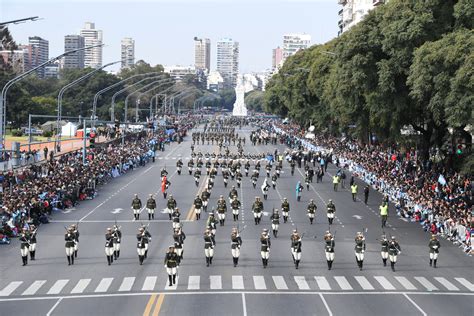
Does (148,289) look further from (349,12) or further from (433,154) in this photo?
(349,12)

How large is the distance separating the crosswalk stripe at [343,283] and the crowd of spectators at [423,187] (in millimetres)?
8474

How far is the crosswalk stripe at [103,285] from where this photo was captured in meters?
24.8

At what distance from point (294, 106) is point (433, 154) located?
193 feet

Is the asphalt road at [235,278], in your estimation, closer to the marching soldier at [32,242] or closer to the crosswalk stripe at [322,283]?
the crosswalk stripe at [322,283]

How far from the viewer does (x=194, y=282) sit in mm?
A: 26109

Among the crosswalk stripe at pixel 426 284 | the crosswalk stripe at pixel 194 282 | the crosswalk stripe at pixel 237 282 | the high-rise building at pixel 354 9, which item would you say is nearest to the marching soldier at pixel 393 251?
the crosswalk stripe at pixel 426 284

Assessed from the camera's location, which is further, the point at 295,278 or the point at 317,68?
the point at 317,68

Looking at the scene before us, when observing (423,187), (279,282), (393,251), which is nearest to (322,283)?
(279,282)

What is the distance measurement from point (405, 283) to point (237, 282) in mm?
5186

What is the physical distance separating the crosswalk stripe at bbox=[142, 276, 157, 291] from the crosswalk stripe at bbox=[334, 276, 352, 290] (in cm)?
557

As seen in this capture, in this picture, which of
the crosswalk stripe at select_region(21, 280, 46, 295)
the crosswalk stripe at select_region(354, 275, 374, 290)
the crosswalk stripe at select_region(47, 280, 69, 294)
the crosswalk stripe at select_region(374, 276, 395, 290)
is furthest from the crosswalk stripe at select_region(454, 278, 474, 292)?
the crosswalk stripe at select_region(21, 280, 46, 295)

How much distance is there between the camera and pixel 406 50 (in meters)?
52.8

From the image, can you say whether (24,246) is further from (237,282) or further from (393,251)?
(393,251)

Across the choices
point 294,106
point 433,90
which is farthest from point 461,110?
point 294,106
